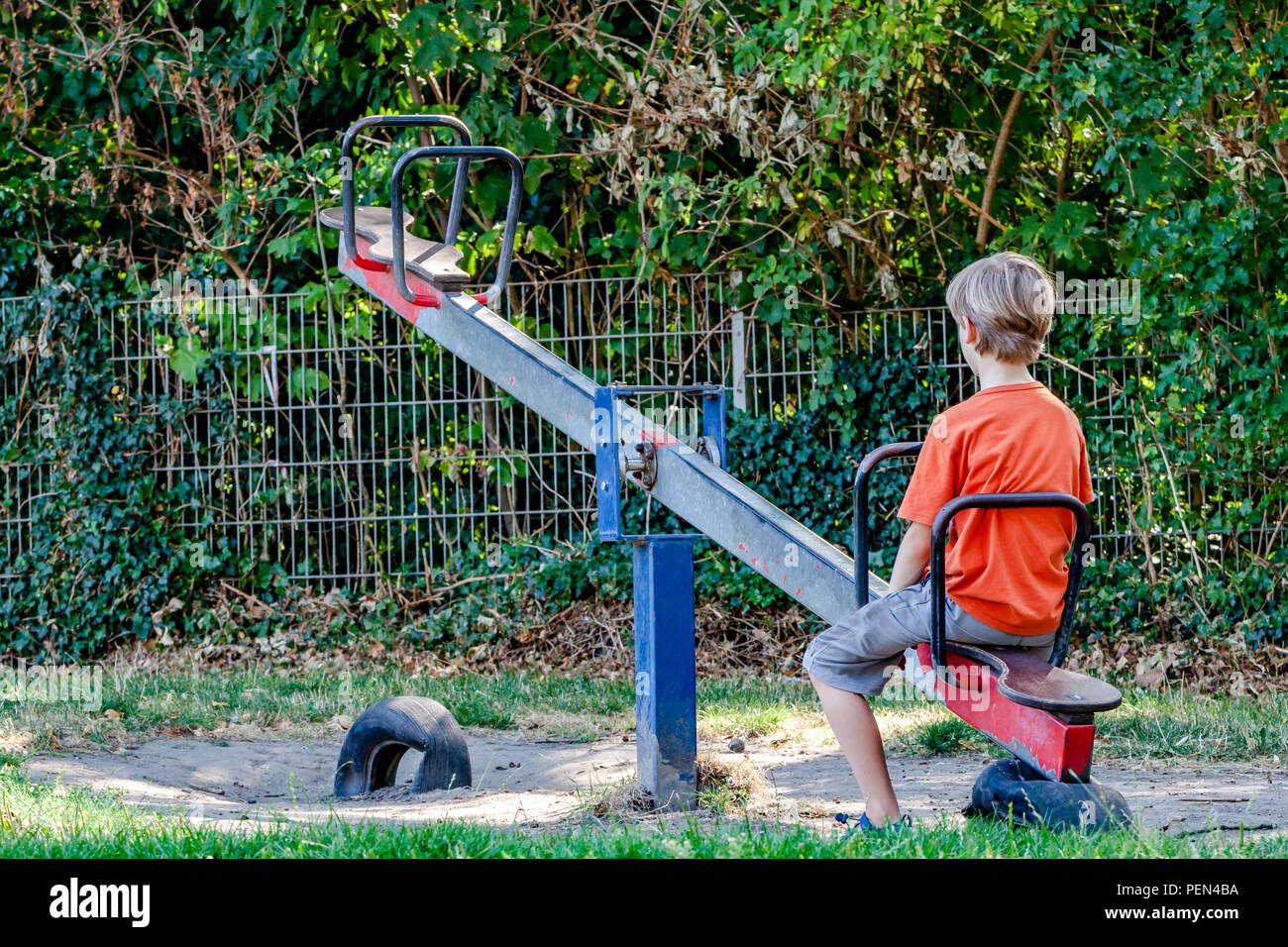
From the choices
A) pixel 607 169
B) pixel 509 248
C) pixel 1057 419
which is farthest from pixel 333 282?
pixel 1057 419

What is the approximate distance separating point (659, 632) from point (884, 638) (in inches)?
31.6

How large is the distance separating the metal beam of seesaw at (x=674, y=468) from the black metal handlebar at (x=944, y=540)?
0.71 ft

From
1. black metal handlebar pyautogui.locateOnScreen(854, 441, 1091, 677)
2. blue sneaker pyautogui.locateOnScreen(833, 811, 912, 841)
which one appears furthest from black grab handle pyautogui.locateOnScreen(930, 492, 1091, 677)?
blue sneaker pyautogui.locateOnScreen(833, 811, 912, 841)

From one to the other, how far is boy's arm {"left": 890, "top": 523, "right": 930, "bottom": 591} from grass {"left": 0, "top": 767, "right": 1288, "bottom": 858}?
0.59 metres

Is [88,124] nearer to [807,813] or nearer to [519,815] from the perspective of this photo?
[519,815]

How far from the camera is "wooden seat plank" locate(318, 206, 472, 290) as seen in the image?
438 centimetres

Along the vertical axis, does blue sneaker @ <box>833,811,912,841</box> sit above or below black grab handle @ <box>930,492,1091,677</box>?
below

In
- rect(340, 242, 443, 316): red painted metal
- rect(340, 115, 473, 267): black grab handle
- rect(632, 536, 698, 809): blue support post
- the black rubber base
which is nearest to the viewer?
the black rubber base

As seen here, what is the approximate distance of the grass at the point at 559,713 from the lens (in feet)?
16.1

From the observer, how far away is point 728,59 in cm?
782

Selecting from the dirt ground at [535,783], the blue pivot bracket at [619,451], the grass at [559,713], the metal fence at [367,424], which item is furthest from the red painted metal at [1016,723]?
the metal fence at [367,424]

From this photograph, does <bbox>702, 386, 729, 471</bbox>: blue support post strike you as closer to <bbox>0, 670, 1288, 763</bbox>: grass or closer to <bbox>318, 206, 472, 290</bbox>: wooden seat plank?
<bbox>318, 206, 472, 290</bbox>: wooden seat plank

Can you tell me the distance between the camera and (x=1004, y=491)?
9.70ft

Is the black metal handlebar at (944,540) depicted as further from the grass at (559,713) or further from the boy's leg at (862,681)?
the grass at (559,713)
